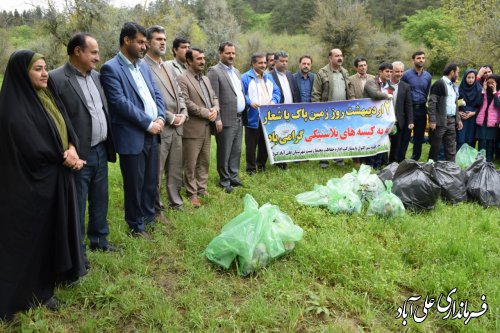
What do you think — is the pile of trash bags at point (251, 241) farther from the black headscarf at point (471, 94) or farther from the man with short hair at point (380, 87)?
the black headscarf at point (471, 94)

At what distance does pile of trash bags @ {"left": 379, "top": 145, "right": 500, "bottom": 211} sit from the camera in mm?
4613

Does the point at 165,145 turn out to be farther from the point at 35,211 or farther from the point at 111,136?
the point at 35,211

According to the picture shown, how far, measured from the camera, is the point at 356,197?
463 cm

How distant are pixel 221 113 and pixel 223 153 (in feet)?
1.93

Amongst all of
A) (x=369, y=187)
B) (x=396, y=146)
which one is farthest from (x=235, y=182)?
(x=396, y=146)

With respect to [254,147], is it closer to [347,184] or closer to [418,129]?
[347,184]

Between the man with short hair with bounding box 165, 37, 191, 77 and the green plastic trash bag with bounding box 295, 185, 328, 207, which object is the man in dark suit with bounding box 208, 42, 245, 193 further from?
the green plastic trash bag with bounding box 295, 185, 328, 207

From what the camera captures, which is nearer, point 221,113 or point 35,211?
point 35,211

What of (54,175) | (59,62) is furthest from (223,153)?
(59,62)

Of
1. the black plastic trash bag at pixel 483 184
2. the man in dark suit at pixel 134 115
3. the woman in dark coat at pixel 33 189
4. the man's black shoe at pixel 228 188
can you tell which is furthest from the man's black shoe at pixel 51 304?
the black plastic trash bag at pixel 483 184

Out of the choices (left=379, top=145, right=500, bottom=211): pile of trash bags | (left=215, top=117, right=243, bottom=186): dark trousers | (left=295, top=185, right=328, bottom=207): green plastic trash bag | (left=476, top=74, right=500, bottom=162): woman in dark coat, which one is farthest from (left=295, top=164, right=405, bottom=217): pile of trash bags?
(left=476, top=74, right=500, bottom=162): woman in dark coat

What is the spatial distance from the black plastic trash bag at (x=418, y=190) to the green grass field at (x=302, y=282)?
0.97 ft

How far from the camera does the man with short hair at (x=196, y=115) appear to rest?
4.93 metres

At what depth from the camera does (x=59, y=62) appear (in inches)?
832
